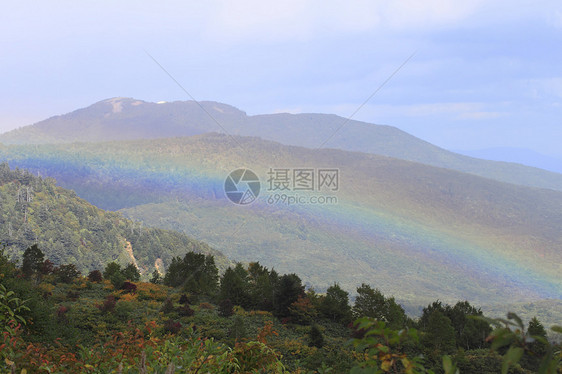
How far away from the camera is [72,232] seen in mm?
116250

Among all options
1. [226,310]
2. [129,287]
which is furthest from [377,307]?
[129,287]

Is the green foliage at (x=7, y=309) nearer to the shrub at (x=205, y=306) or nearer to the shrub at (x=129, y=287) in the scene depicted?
the shrub at (x=205, y=306)

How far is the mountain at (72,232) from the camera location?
108 meters

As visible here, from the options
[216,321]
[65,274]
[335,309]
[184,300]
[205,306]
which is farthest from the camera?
[65,274]

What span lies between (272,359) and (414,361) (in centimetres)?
398

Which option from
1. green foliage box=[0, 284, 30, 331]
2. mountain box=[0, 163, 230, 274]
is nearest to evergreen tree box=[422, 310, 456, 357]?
green foliage box=[0, 284, 30, 331]

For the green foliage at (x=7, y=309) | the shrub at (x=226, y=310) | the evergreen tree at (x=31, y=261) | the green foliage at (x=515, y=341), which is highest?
the green foliage at (x=515, y=341)

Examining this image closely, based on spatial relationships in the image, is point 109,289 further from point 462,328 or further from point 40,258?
point 462,328

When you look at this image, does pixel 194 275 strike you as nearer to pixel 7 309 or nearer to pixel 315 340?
pixel 315 340

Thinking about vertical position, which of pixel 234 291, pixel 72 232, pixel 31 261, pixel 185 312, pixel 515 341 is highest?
pixel 515 341

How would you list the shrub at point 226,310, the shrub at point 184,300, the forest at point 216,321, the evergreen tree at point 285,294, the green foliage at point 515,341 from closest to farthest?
the green foliage at point 515,341
the forest at point 216,321
the shrub at point 226,310
the evergreen tree at point 285,294
the shrub at point 184,300

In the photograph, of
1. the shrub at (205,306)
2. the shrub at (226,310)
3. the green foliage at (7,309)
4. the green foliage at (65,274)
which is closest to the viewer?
the green foliage at (7,309)

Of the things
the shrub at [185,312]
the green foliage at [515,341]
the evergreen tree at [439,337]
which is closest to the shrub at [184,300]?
the shrub at [185,312]

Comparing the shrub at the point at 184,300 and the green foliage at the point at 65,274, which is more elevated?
the green foliage at the point at 65,274
